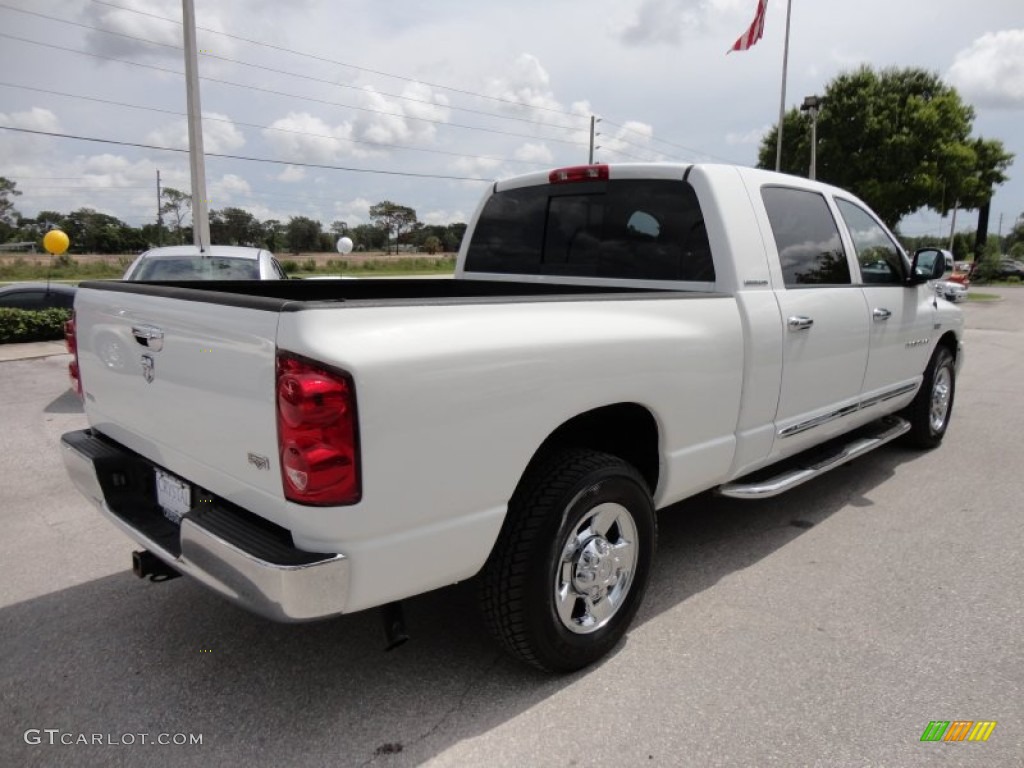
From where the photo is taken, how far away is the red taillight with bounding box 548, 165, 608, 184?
3.82m

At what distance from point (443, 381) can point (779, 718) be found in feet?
5.34

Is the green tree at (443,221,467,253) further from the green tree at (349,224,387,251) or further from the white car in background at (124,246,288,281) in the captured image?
the green tree at (349,224,387,251)

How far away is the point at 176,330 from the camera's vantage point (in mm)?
2340

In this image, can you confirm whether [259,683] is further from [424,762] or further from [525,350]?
[525,350]

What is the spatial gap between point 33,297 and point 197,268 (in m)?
6.90

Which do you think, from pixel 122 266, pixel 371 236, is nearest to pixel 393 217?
pixel 371 236

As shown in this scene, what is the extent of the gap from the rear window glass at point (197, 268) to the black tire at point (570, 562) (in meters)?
6.27

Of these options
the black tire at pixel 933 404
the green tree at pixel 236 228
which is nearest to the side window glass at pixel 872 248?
the black tire at pixel 933 404

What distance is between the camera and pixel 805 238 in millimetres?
3879

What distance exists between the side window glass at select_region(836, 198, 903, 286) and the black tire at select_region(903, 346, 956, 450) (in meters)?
1.10

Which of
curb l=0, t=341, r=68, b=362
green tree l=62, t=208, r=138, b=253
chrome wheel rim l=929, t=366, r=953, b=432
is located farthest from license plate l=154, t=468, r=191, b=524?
green tree l=62, t=208, r=138, b=253

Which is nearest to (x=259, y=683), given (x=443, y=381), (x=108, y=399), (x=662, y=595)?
(x=108, y=399)

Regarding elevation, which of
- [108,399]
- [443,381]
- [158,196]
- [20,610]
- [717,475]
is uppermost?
[158,196]

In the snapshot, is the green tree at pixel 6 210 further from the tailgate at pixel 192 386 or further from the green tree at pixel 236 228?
the tailgate at pixel 192 386
